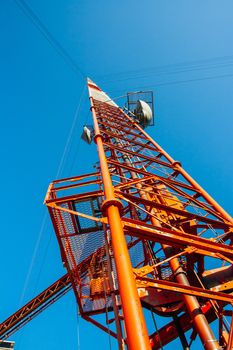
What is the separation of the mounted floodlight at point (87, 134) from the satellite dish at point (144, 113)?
3266mm

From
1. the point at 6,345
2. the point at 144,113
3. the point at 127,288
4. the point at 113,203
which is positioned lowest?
the point at 127,288

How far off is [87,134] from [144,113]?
4.11 metres

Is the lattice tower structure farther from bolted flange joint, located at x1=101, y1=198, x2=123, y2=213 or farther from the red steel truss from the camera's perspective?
the red steel truss

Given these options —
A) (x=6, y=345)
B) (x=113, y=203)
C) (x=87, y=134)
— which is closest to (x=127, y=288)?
(x=113, y=203)

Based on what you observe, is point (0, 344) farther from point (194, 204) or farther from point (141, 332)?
point (141, 332)

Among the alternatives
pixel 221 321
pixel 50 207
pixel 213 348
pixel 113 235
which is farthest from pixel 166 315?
pixel 50 207

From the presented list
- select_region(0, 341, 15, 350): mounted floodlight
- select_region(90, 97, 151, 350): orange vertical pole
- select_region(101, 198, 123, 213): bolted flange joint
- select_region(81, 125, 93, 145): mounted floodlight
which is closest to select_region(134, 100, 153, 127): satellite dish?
select_region(81, 125, 93, 145): mounted floodlight

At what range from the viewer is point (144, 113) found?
1630 cm

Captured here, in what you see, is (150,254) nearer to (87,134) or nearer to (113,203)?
(113,203)

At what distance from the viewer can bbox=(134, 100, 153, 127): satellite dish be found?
53.4ft

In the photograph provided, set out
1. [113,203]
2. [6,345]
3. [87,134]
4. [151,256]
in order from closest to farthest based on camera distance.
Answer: [113,203], [151,256], [6,345], [87,134]

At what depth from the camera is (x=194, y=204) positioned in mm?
7281

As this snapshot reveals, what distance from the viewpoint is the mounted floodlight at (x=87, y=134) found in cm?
1862

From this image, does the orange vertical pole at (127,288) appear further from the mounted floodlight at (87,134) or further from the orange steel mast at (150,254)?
the mounted floodlight at (87,134)
